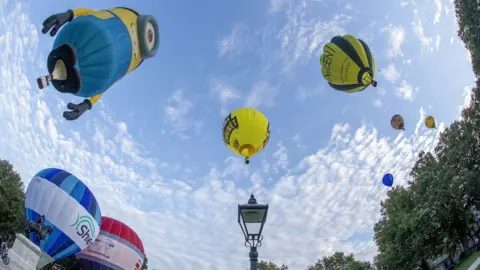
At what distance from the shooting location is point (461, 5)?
2023cm

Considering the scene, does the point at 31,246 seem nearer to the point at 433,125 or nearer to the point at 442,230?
the point at 433,125

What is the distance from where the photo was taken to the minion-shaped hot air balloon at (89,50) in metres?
7.71

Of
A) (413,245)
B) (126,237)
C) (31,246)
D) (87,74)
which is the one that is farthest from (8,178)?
(413,245)

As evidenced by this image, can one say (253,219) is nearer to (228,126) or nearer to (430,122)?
(228,126)

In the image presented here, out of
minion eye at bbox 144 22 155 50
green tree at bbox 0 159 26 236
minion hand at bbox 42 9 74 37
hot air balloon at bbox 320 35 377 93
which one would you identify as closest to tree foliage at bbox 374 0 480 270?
hot air balloon at bbox 320 35 377 93

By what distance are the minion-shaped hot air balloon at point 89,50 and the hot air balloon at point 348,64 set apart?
369 inches

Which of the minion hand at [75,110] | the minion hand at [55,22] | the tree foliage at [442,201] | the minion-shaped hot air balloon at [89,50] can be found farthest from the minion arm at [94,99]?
the tree foliage at [442,201]

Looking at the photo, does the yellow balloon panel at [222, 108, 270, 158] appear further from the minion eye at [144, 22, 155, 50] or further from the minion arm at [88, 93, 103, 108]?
the minion arm at [88, 93, 103, 108]

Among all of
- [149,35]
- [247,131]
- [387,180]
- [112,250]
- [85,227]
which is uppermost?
[387,180]

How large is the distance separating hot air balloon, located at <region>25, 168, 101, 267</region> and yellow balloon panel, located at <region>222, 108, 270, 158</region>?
928 centimetres

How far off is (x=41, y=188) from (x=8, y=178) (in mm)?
20911

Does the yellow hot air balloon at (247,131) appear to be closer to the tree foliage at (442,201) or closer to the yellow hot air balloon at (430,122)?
the yellow hot air balloon at (430,122)

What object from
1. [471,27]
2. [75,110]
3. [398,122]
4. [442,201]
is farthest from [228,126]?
[442,201]

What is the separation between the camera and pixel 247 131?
39.1 ft
